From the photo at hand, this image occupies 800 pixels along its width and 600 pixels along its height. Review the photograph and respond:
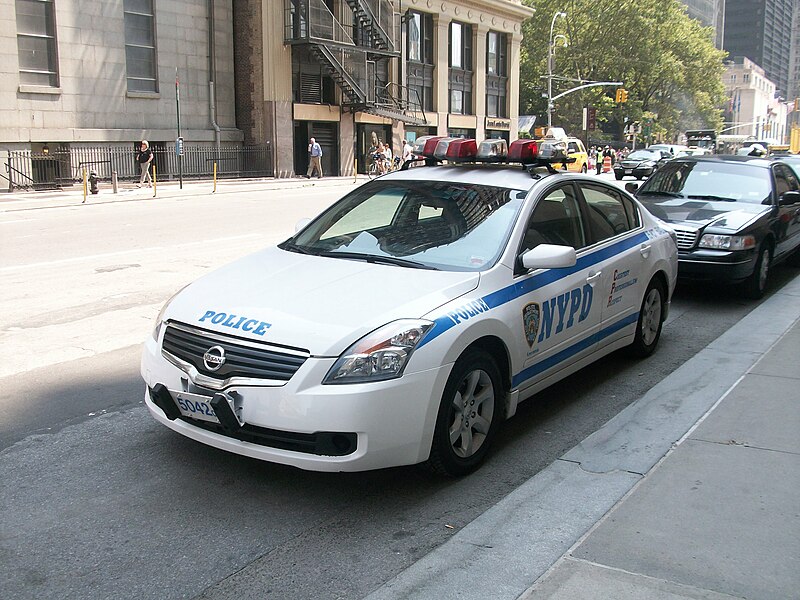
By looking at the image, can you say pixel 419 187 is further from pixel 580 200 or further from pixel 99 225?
pixel 99 225

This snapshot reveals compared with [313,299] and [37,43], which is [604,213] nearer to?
[313,299]

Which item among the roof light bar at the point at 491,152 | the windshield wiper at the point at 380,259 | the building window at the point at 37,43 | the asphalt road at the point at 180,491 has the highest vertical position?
the building window at the point at 37,43

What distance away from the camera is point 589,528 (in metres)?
3.84

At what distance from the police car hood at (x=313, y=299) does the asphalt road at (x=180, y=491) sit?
32.7 inches

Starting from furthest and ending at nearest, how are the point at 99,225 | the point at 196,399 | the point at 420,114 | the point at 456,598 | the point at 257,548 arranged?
the point at 420,114 < the point at 99,225 < the point at 196,399 < the point at 257,548 < the point at 456,598

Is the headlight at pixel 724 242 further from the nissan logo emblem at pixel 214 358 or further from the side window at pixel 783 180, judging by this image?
the nissan logo emblem at pixel 214 358

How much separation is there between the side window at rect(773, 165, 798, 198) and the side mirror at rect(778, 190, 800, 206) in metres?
0.07

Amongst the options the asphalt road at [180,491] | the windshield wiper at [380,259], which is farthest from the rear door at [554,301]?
the windshield wiper at [380,259]

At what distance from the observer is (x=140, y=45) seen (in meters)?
32.8

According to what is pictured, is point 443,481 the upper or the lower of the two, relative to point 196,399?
lower

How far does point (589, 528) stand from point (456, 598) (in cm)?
87

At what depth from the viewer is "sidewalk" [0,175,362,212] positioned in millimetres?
24109

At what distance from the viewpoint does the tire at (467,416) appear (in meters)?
4.25

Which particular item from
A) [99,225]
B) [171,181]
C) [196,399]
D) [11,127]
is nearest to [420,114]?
[171,181]
